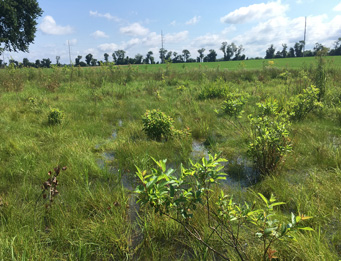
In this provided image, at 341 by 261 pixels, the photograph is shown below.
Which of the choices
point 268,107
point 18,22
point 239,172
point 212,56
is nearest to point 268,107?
point 268,107

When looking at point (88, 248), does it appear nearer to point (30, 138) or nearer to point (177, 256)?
point (177, 256)

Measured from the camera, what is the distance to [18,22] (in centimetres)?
2164

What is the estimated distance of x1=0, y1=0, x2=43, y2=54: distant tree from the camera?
19422 millimetres

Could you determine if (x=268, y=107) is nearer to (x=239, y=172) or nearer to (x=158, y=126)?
(x=239, y=172)

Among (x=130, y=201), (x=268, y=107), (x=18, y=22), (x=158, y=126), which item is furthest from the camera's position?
(x=18, y=22)

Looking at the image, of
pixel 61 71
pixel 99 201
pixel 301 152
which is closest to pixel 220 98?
pixel 301 152

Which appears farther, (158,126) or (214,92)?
(214,92)

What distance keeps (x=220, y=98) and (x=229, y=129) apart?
3.94 metres

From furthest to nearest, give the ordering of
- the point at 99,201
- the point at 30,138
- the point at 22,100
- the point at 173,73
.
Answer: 1. the point at 173,73
2. the point at 22,100
3. the point at 30,138
4. the point at 99,201

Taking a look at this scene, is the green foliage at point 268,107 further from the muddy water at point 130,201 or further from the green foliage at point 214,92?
the green foliage at point 214,92

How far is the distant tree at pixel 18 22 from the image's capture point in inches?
765

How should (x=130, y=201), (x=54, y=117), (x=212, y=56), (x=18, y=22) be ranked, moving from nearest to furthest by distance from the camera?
(x=130, y=201)
(x=54, y=117)
(x=18, y=22)
(x=212, y=56)

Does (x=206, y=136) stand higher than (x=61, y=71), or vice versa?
(x=61, y=71)

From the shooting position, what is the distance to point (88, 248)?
194 centimetres
